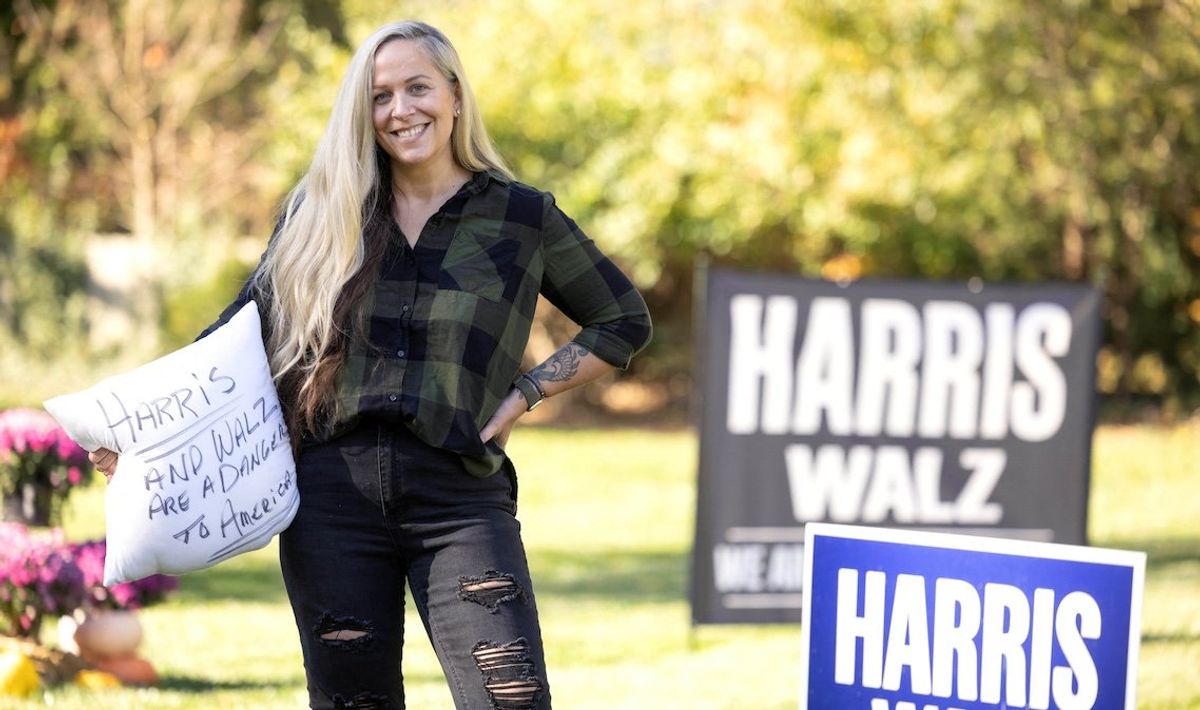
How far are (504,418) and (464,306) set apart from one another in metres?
0.25

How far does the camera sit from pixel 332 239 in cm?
299

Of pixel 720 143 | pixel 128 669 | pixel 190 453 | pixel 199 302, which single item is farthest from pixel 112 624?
pixel 199 302

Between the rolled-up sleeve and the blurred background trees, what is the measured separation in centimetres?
1011

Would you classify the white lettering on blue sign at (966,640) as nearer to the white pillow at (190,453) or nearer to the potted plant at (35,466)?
the white pillow at (190,453)

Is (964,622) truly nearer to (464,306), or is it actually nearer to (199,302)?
(464,306)

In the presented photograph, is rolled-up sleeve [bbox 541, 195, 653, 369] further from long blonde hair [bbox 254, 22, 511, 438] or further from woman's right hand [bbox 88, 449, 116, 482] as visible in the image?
woman's right hand [bbox 88, 449, 116, 482]

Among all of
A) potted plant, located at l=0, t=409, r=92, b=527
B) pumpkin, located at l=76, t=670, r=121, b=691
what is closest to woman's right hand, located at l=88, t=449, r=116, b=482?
pumpkin, located at l=76, t=670, r=121, b=691

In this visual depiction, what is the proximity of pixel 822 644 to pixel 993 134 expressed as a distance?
12.8 metres

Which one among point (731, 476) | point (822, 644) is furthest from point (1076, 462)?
point (822, 644)


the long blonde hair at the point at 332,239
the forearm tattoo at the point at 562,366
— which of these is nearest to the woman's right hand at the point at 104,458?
the long blonde hair at the point at 332,239

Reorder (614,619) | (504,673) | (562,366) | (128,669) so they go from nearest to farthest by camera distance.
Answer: (504,673) < (562,366) < (128,669) < (614,619)

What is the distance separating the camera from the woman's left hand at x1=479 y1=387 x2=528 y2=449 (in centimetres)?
304

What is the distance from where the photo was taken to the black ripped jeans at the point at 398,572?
2.89 meters

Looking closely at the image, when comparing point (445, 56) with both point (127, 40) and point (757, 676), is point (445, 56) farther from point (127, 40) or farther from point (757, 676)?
point (127, 40)
